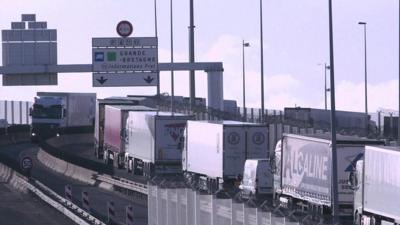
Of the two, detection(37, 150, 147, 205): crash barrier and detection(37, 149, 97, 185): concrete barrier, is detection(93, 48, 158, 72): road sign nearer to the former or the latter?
detection(37, 150, 147, 205): crash barrier

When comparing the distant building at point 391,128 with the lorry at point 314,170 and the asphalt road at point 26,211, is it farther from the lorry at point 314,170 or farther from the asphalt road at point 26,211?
the lorry at point 314,170

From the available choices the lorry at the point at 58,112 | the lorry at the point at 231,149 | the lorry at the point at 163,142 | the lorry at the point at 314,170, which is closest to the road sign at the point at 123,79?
the lorry at the point at 163,142

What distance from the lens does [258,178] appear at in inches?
2053

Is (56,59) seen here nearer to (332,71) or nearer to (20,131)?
(332,71)

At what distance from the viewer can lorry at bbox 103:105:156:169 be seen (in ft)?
261

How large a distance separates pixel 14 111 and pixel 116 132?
68693mm

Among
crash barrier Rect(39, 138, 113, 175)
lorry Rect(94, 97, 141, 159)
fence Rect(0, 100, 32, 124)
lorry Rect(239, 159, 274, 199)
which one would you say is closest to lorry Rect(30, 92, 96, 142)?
lorry Rect(94, 97, 141, 159)

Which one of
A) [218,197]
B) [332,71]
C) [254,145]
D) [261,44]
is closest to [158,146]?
[261,44]

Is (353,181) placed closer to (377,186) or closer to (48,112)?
(377,186)

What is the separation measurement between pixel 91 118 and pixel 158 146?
5515 cm

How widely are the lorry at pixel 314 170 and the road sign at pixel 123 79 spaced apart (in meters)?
14.5

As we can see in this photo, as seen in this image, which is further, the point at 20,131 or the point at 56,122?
the point at 20,131

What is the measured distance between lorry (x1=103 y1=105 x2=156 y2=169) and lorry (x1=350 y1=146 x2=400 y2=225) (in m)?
37.8

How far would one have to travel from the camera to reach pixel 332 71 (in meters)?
34.6
